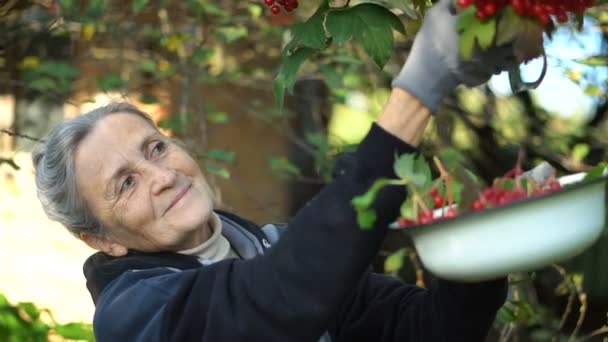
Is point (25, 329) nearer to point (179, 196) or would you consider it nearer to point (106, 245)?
point (106, 245)

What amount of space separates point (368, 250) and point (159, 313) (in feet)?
1.45

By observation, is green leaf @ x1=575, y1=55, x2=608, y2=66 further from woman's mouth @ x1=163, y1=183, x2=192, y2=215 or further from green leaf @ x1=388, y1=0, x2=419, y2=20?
green leaf @ x1=388, y1=0, x2=419, y2=20

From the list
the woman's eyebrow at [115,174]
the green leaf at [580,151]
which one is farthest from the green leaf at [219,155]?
the woman's eyebrow at [115,174]

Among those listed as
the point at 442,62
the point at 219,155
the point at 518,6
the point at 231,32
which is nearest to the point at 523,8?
the point at 518,6

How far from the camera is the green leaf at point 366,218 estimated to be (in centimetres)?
152

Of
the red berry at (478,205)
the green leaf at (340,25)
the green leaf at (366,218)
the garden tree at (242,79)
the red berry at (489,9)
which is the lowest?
the garden tree at (242,79)

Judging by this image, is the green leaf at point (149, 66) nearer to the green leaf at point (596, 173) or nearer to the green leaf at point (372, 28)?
the green leaf at point (372, 28)

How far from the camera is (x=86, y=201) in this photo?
2.23 metres

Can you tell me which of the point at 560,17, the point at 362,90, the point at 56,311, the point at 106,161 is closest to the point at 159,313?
the point at 106,161

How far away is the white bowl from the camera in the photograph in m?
1.45

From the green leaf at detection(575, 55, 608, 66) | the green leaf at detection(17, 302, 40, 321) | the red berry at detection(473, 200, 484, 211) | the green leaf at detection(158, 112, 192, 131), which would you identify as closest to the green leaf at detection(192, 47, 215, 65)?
the green leaf at detection(158, 112, 192, 131)

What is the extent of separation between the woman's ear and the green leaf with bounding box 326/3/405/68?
2.37 ft

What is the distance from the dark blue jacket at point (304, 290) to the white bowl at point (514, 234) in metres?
0.13

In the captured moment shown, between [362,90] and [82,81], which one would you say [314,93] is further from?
[82,81]
